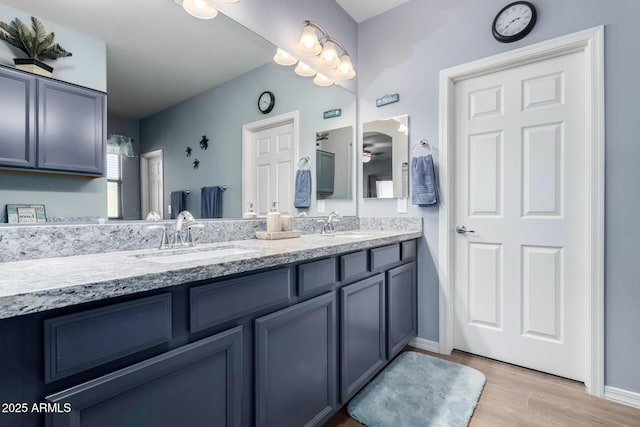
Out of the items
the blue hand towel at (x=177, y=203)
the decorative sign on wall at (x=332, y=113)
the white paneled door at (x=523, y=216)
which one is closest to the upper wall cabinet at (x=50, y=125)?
the blue hand towel at (x=177, y=203)

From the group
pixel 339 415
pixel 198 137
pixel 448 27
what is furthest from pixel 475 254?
pixel 198 137

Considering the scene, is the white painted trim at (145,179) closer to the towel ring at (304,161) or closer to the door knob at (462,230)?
the towel ring at (304,161)

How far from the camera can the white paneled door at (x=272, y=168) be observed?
1.86m

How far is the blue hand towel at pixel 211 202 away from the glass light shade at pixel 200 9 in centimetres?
84

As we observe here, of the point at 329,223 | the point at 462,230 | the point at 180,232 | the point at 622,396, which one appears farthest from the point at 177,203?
the point at 622,396

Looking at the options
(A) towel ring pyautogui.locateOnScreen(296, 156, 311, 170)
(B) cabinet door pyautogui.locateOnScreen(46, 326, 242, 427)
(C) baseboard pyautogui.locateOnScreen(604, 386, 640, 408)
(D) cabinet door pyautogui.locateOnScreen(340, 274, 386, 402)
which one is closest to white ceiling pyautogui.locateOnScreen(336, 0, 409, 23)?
(A) towel ring pyautogui.locateOnScreen(296, 156, 311, 170)

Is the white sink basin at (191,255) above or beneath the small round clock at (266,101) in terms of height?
beneath

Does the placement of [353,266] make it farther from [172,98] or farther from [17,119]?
[17,119]

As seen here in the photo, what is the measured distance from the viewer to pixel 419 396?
5.48 feet

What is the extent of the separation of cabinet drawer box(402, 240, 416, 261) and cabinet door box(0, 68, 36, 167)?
1.92 meters

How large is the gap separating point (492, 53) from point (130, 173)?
7.40 feet

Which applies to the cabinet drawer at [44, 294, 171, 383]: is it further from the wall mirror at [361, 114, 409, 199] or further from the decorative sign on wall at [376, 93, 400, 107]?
the decorative sign on wall at [376, 93, 400, 107]

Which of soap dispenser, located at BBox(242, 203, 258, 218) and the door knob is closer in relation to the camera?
soap dispenser, located at BBox(242, 203, 258, 218)

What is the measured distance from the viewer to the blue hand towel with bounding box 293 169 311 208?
2.13m
